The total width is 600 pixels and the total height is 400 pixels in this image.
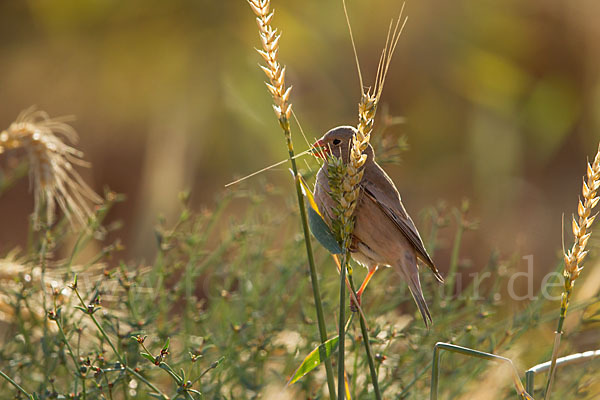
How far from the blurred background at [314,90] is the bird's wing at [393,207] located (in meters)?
2.40

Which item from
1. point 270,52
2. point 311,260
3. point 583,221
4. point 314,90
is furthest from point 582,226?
point 314,90

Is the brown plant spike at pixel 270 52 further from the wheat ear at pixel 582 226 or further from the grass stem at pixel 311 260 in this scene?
the wheat ear at pixel 582 226

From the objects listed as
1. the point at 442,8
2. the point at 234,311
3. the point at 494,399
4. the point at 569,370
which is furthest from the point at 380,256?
the point at 442,8

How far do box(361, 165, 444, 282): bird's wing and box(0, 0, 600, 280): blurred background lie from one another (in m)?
2.40

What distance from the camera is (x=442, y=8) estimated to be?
4.66 m

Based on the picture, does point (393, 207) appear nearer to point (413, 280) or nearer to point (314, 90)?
point (413, 280)

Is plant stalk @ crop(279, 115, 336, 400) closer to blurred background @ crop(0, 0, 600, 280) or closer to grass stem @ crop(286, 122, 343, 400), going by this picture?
grass stem @ crop(286, 122, 343, 400)

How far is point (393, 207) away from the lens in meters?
1.52

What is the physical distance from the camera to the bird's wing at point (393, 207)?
151 cm

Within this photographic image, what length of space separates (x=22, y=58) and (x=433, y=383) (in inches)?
150

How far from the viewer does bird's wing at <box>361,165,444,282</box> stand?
151 cm

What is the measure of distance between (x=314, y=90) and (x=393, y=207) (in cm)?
301

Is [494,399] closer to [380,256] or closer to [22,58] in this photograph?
[380,256]

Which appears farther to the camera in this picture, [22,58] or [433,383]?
[22,58]
